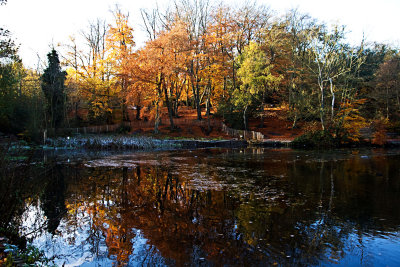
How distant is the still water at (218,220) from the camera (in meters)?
4.40

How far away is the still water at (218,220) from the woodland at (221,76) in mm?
16376

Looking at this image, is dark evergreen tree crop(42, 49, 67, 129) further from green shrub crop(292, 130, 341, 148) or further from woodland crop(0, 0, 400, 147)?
green shrub crop(292, 130, 341, 148)

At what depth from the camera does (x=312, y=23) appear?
36781 mm

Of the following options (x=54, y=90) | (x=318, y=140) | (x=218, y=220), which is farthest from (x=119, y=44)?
(x=218, y=220)

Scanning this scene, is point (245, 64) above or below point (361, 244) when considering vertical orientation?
above

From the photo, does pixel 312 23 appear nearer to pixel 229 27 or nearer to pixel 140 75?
pixel 229 27

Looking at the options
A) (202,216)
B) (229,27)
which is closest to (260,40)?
(229,27)

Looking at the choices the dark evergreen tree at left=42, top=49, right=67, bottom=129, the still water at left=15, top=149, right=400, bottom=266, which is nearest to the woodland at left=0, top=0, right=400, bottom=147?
the dark evergreen tree at left=42, top=49, right=67, bottom=129

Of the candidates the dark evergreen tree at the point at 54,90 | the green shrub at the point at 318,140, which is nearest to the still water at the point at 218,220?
the green shrub at the point at 318,140

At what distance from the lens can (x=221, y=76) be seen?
34.8m

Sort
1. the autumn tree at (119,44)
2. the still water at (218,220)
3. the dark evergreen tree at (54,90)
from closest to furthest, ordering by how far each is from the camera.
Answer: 1. the still water at (218,220)
2. the dark evergreen tree at (54,90)
3. the autumn tree at (119,44)

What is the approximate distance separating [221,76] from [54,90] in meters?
18.7

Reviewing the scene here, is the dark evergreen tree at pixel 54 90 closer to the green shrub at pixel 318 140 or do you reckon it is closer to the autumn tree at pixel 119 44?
the autumn tree at pixel 119 44

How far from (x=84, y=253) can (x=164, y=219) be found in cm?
183
